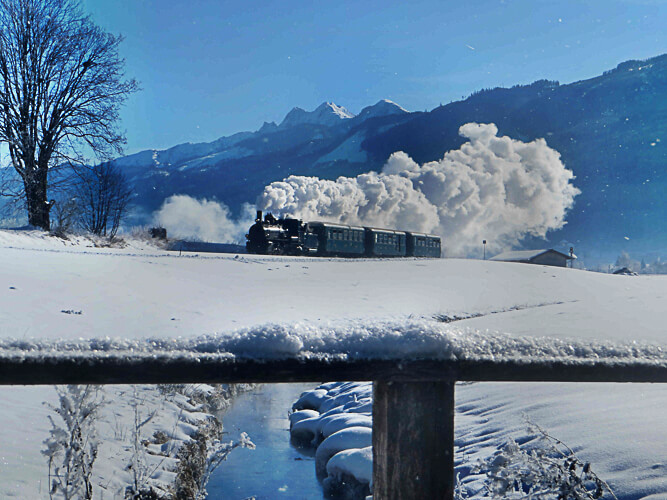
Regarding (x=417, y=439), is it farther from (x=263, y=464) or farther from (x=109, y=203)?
(x=109, y=203)

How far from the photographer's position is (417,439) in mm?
1567

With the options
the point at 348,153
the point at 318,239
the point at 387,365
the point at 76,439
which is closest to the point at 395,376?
the point at 387,365

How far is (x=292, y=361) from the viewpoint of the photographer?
1.46 meters

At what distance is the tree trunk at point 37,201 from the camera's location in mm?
13547

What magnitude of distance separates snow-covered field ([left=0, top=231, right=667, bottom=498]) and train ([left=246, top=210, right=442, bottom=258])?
11120 mm

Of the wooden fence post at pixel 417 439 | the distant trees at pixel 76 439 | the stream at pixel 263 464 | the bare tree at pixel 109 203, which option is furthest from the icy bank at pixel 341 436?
the bare tree at pixel 109 203

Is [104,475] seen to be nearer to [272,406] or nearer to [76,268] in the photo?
[76,268]

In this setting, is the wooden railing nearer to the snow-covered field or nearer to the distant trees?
the snow-covered field

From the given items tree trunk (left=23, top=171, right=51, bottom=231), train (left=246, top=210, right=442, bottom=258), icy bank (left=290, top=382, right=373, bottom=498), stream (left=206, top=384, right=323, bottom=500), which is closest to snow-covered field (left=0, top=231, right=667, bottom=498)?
icy bank (left=290, top=382, right=373, bottom=498)

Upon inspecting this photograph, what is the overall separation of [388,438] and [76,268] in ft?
20.3

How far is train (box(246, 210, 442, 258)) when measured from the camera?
20266 millimetres

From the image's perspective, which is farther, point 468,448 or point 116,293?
point 116,293

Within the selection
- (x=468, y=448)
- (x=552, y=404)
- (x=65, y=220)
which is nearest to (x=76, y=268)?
(x=468, y=448)

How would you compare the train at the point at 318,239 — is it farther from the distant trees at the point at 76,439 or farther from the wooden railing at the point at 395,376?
the wooden railing at the point at 395,376
